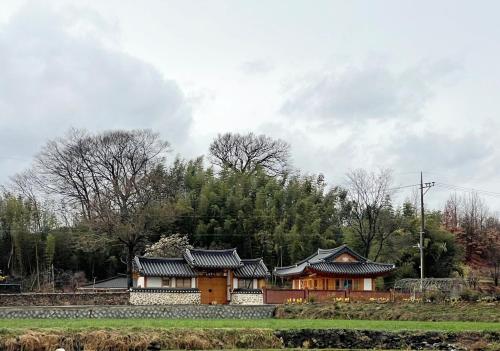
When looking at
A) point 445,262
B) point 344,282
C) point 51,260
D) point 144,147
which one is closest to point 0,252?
point 51,260

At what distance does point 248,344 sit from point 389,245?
34.9 metres

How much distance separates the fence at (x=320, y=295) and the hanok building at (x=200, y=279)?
1.28m

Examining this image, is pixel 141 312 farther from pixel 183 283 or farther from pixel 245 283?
pixel 245 283

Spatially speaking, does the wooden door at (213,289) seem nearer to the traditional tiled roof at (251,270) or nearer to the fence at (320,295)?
the traditional tiled roof at (251,270)

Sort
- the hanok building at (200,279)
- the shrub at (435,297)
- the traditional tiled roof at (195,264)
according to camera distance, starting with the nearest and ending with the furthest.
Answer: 1. the shrub at (435,297)
2. the hanok building at (200,279)
3. the traditional tiled roof at (195,264)

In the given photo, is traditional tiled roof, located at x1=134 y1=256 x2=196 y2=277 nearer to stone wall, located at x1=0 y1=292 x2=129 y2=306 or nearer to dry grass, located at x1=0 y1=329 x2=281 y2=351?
stone wall, located at x1=0 y1=292 x2=129 y2=306

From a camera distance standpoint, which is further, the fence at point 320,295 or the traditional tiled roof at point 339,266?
the traditional tiled roof at point 339,266

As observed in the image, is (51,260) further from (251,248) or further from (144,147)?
(251,248)

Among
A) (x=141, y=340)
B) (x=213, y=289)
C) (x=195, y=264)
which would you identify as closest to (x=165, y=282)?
(x=195, y=264)

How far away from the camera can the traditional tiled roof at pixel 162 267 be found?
41.6 metres

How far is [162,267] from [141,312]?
11540mm

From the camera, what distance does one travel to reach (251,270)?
147ft

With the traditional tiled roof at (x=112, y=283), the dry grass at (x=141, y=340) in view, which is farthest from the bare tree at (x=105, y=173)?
the dry grass at (x=141, y=340)

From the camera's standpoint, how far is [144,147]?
5644 centimetres
